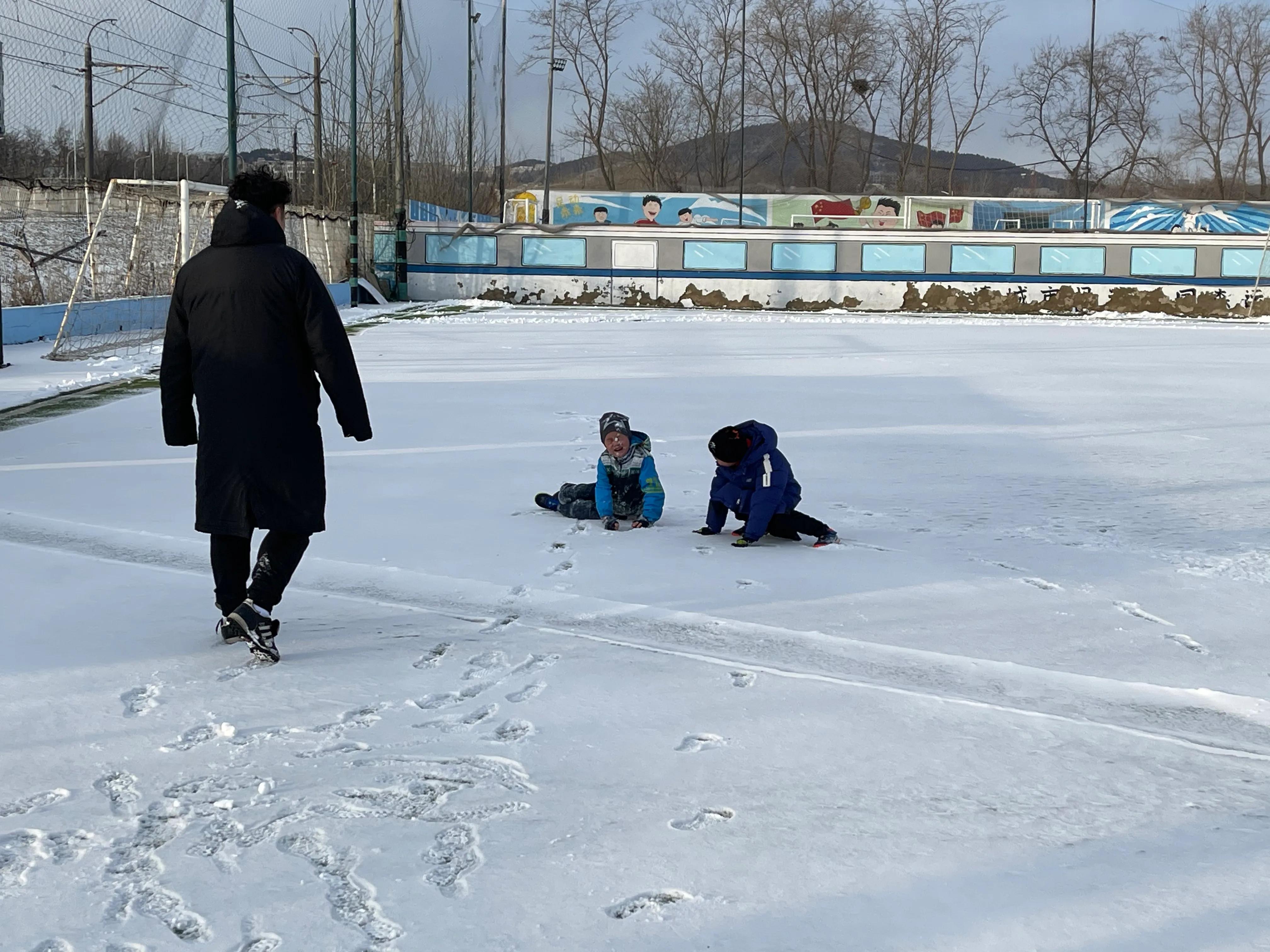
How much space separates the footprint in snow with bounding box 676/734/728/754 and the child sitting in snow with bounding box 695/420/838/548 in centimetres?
253

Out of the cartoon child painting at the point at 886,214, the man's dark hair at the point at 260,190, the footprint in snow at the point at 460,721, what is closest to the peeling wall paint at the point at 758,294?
the cartoon child painting at the point at 886,214

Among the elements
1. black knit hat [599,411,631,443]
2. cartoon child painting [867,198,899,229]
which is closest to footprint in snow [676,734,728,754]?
black knit hat [599,411,631,443]

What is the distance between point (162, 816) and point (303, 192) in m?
34.0

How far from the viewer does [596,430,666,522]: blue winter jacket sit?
685 centimetres

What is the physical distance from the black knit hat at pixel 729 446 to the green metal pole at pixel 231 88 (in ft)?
51.8

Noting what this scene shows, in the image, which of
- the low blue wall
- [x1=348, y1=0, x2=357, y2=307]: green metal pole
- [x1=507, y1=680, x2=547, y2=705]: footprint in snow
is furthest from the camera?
[x1=348, y1=0, x2=357, y2=307]: green metal pole

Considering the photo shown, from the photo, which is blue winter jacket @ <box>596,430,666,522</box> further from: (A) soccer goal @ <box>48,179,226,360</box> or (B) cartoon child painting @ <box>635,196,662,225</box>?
(B) cartoon child painting @ <box>635,196,662,225</box>

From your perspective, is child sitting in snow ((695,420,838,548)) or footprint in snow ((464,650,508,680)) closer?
footprint in snow ((464,650,508,680))

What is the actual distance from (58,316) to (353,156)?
1154cm

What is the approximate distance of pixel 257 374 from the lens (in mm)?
4371

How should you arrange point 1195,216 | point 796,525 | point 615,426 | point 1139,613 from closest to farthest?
point 1139,613 → point 796,525 → point 615,426 → point 1195,216

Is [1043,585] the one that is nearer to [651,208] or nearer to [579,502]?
[579,502]

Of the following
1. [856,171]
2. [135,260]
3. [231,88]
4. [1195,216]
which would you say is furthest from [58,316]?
[856,171]

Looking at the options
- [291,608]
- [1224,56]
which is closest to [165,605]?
[291,608]
